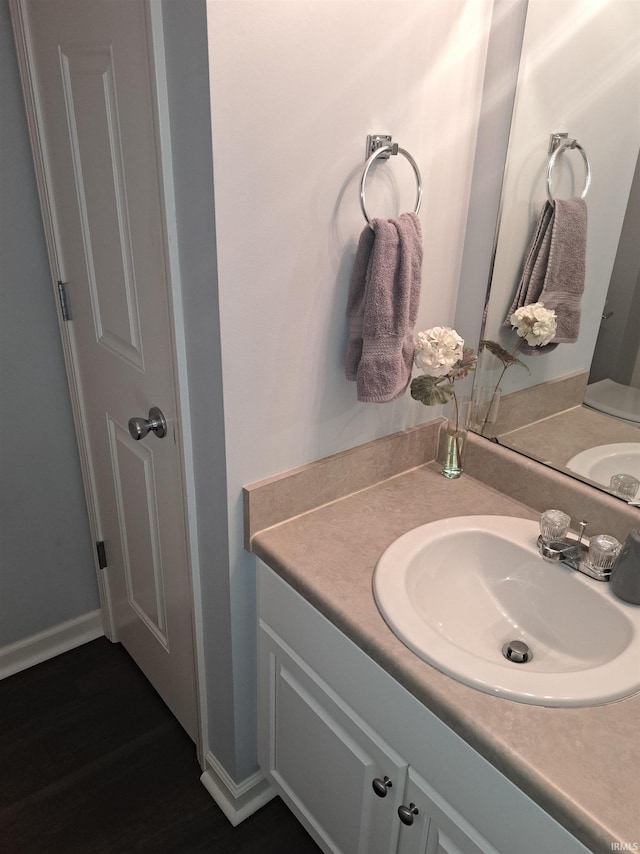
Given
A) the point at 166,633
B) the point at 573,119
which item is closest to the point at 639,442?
the point at 573,119

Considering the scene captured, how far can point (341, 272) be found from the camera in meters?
1.20

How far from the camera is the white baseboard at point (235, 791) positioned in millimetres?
1573

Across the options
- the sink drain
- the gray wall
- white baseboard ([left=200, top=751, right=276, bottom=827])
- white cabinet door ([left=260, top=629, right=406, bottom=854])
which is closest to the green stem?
the sink drain

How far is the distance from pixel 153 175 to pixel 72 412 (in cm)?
92

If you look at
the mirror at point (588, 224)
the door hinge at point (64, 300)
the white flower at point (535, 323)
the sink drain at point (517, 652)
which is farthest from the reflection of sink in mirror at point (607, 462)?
the door hinge at point (64, 300)

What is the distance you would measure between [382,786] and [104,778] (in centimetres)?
94

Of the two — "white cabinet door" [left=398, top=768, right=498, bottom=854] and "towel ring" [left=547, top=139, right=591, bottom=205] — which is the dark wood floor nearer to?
"white cabinet door" [left=398, top=768, right=498, bottom=854]

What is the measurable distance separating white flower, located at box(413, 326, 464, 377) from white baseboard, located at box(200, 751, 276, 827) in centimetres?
111

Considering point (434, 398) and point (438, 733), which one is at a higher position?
point (434, 398)

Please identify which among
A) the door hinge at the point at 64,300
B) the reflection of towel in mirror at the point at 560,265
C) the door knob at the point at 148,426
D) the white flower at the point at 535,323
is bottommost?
the door knob at the point at 148,426

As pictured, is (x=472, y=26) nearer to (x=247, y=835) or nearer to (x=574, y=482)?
(x=574, y=482)

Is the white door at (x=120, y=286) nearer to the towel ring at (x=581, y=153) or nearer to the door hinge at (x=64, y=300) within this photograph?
the door hinge at (x=64, y=300)

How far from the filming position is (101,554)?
77.4 inches

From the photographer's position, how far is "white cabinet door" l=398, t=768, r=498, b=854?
0.94 m
